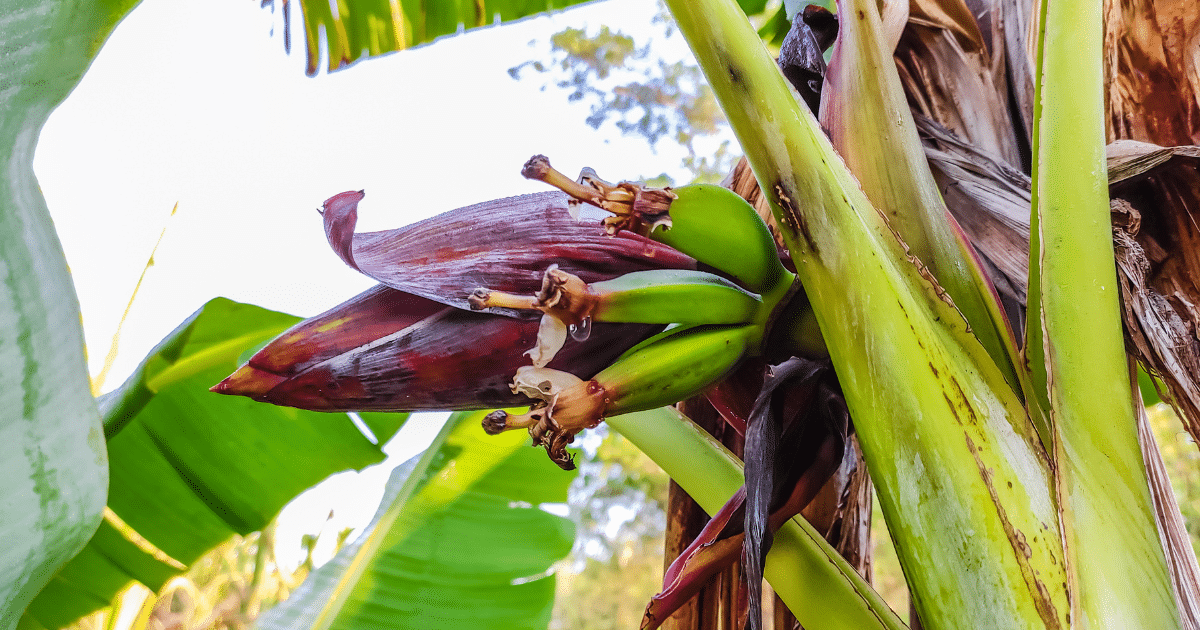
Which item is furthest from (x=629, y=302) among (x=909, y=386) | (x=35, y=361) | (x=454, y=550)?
(x=454, y=550)

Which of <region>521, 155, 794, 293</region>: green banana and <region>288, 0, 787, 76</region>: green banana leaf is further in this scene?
<region>288, 0, 787, 76</region>: green banana leaf

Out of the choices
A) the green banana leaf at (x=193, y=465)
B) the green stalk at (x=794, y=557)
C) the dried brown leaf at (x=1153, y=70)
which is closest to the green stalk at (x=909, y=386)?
the green stalk at (x=794, y=557)

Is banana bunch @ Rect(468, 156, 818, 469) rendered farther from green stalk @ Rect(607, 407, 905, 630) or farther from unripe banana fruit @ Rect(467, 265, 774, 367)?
green stalk @ Rect(607, 407, 905, 630)

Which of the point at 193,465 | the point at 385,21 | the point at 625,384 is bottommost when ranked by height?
the point at 193,465

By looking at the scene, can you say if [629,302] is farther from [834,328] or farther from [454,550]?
[454,550]

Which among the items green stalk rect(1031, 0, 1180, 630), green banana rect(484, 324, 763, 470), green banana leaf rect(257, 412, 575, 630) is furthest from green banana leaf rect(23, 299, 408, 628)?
green stalk rect(1031, 0, 1180, 630)

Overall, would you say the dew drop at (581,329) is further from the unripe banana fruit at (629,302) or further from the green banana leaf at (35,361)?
the green banana leaf at (35,361)
